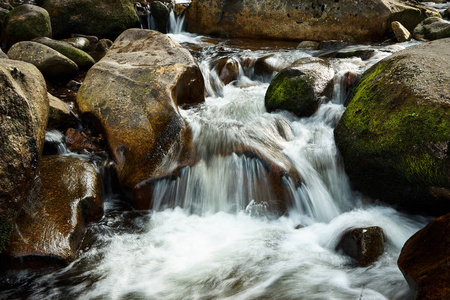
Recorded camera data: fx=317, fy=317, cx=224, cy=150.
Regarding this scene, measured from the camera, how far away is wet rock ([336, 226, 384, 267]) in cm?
362

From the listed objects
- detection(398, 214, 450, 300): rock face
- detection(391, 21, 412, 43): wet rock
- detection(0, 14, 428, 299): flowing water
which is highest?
detection(391, 21, 412, 43): wet rock

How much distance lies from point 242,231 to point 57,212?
2.46 meters

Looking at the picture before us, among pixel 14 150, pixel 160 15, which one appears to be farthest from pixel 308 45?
A: pixel 14 150

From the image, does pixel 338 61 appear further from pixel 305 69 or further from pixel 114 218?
pixel 114 218

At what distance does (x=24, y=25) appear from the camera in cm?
916

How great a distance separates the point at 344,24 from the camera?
11312 mm

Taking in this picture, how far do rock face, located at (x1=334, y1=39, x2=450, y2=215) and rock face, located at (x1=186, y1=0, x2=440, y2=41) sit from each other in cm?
674

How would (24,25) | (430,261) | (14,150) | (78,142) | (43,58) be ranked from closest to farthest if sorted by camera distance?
(430,261) < (14,150) < (78,142) < (43,58) < (24,25)

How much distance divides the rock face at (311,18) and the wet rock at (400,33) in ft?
1.57

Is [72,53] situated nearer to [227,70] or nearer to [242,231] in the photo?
[227,70]

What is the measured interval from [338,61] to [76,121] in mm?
6326

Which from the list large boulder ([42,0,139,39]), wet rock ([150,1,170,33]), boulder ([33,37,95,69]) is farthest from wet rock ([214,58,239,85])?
wet rock ([150,1,170,33])

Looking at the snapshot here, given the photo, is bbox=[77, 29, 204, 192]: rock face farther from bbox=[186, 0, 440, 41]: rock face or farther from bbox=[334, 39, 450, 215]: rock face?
bbox=[186, 0, 440, 41]: rock face

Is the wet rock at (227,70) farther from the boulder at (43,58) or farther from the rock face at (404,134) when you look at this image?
the rock face at (404,134)
